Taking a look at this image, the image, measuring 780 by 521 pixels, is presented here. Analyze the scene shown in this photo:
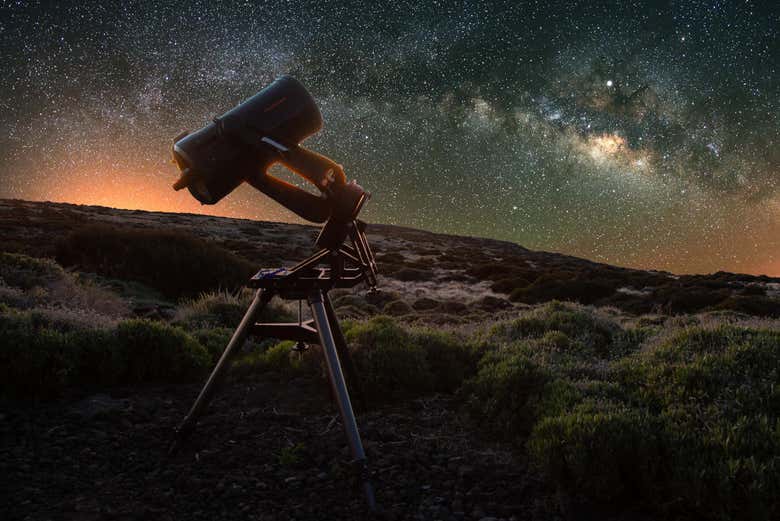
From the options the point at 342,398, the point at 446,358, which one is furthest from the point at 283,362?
the point at 342,398

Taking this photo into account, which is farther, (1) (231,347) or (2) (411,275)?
(2) (411,275)

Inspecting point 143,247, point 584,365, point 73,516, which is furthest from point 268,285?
point 143,247

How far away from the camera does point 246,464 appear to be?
3.79 metres

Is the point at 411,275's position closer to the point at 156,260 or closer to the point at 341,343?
the point at 156,260

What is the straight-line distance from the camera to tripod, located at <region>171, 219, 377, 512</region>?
10.2ft

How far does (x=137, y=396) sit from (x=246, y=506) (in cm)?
253

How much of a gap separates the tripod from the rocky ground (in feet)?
0.99

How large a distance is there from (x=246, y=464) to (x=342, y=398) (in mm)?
1277

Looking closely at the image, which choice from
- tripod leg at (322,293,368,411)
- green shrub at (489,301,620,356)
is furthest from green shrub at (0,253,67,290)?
green shrub at (489,301,620,356)

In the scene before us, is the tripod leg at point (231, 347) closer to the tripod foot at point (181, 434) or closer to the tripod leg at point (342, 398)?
the tripod foot at point (181, 434)

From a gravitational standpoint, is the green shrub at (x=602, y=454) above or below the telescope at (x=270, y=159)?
below

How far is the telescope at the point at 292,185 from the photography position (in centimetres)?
309

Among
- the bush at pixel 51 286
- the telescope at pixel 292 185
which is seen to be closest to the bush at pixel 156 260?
the bush at pixel 51 286

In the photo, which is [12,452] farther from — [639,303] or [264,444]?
[639,303]
